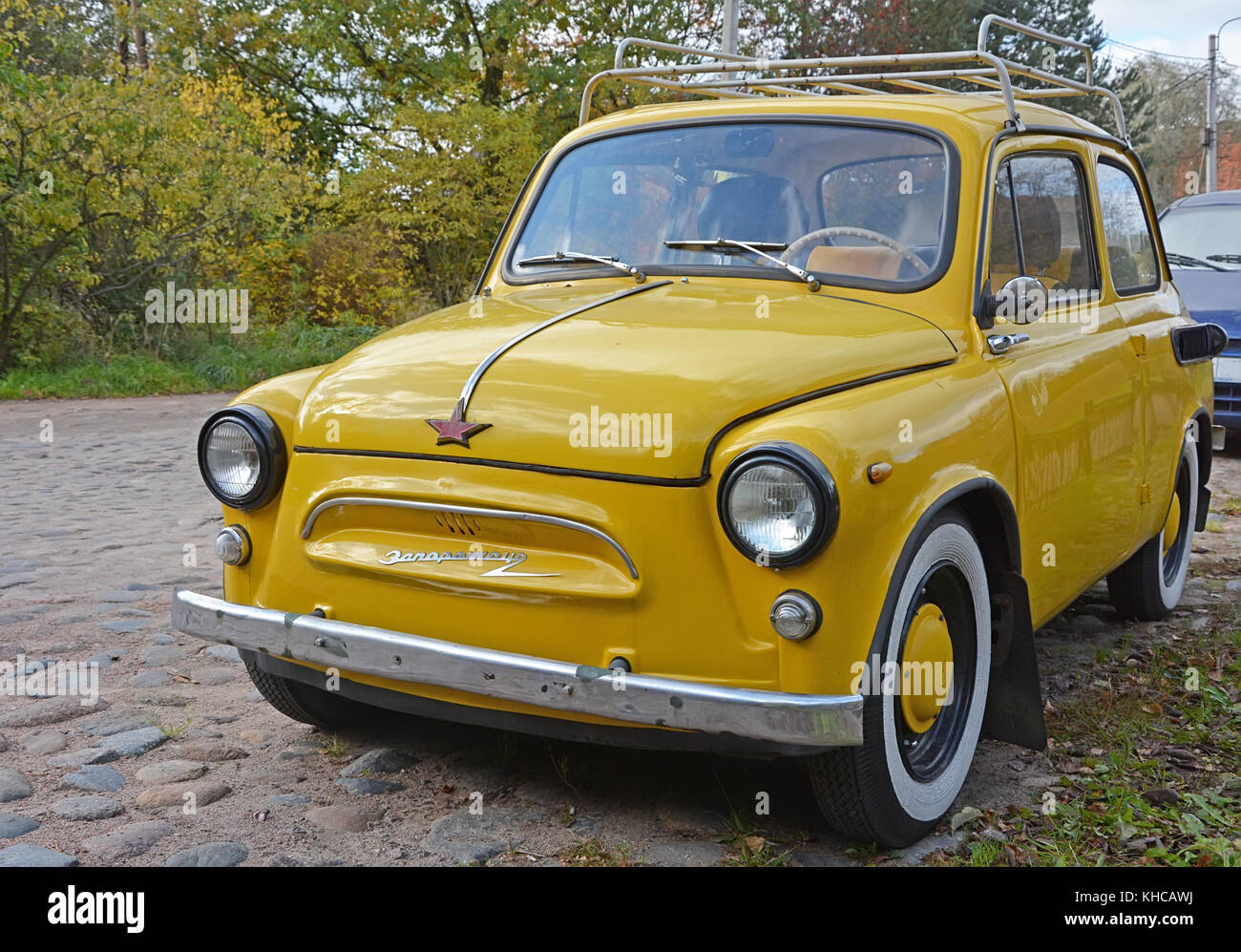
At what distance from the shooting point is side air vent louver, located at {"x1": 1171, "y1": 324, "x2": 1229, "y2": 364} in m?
5.21

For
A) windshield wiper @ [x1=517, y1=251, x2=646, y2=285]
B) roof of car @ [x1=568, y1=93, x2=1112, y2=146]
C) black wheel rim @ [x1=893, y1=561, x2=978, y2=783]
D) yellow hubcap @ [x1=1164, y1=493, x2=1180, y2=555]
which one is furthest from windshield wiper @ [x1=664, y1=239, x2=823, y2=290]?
yellow hubcap @ [x1=1164, y1=493, x2=1180, y2=555]

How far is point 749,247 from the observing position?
13.1 feet

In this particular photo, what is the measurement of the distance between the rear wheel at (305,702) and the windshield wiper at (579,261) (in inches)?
64.0

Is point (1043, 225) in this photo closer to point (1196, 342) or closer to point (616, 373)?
point (1196, 342)

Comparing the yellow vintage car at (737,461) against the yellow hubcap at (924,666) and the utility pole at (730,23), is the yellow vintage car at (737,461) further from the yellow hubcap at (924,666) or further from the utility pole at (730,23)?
the utility pole at (730,23)

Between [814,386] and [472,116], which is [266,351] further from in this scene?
[814,386]

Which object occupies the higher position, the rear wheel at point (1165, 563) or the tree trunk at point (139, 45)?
the tree trunk at point (139, 45)

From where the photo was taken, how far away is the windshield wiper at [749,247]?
3.82 m

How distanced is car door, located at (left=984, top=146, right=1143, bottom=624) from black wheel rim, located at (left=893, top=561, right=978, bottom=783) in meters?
0.38

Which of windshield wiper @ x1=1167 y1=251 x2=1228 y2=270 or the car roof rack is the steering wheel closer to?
the car roof rack

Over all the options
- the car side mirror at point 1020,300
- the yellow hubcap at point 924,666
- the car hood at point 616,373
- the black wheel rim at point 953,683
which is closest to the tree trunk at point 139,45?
the car hood at point 616,373

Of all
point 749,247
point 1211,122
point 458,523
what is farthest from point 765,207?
point 1211,122

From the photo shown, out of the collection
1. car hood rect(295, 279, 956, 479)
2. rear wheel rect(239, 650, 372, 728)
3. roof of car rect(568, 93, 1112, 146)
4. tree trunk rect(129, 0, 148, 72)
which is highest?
tree trunk rect(129, 0, 148, 72)

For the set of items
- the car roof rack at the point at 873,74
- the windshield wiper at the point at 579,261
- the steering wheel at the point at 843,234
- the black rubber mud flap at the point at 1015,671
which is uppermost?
the car roof rack at the point at 873,74
